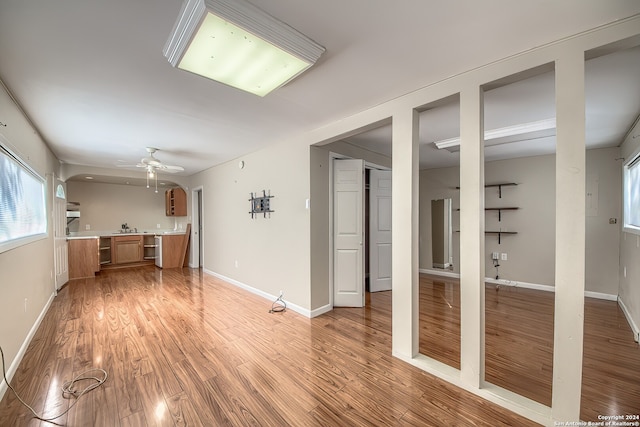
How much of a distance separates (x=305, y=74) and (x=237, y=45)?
56 centimetres

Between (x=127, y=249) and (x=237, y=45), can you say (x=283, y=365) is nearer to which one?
(x=237, y=45)

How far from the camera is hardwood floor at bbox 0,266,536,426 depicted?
1.63m

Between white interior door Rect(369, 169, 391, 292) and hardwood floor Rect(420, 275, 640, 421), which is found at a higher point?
white interior door Rect(369, 169, 391, 292)

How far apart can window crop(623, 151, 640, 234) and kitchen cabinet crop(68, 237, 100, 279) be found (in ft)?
29.4

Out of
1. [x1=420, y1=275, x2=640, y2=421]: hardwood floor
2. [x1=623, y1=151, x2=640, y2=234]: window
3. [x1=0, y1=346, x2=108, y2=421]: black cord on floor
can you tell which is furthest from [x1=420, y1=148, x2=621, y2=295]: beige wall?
[x1=0, y1=346, x2=108, y2=421]: black cord on floor

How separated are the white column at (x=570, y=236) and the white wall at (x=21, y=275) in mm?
3778

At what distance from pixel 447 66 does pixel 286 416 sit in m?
2.67

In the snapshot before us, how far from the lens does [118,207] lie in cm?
691

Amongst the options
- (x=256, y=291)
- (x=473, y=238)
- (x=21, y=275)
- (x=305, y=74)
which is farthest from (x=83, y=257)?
(x=473, y=238)

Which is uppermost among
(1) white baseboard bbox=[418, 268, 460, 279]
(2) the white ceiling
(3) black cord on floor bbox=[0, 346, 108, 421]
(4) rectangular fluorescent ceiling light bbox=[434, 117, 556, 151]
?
(2) the white ceiling

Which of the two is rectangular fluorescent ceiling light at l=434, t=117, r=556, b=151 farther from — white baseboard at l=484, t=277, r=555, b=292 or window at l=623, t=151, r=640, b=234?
white baseboard at l=484, t=277, r=555, b=292

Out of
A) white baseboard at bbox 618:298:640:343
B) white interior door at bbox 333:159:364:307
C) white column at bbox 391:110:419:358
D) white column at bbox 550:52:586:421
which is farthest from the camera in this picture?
white interior door at bbox 333:159:364:307

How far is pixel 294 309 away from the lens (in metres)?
3.45

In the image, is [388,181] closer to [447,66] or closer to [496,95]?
[496,95]
